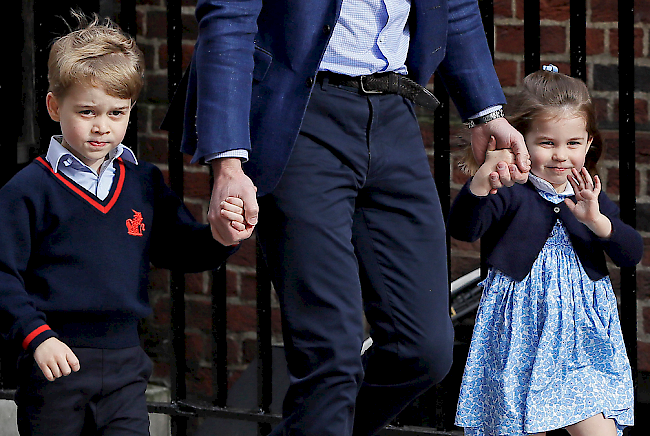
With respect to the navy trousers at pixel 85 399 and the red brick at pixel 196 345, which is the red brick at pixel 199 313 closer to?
the red brick at pixel 196 345

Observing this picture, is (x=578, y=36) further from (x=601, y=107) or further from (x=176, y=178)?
(x=176, y=178)

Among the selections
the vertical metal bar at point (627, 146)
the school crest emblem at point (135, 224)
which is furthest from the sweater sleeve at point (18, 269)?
the vertical metal bar at point (627, 146)

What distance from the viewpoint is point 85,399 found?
214 centimetres

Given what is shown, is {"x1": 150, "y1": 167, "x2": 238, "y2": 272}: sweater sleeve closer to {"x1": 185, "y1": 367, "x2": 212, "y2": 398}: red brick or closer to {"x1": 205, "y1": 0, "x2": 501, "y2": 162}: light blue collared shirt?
{"x1": 205, "y1": 0, "x2": 501, "y2": 162}: light blue collared shirt

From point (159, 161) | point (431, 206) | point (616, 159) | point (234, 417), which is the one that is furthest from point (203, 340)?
point (431, 206)

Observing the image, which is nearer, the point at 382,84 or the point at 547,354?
the point at 382,84

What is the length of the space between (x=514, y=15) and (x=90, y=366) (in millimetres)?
1999

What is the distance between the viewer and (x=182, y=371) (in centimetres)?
297

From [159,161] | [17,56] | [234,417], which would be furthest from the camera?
[159,161]

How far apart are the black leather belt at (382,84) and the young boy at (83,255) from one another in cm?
50

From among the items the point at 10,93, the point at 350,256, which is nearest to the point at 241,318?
the point at 10,93

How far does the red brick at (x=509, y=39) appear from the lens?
3449mm

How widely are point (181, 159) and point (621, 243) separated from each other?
48.5 inches

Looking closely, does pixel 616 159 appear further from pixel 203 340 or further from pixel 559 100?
pixel 203 340
